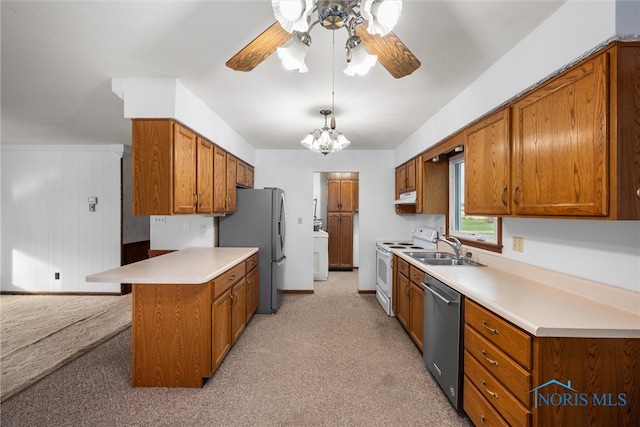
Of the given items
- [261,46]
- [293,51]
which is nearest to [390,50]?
[293,51]

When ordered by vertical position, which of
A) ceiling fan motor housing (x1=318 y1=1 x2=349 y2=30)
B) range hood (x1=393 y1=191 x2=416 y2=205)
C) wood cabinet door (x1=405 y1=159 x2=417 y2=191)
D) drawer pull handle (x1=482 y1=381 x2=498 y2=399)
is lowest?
drawer pull handle (x1=482 y1=381 x2=498 y2=399)

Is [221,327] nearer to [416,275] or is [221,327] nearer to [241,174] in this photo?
[416,275]

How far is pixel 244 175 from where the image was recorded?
4.15 m

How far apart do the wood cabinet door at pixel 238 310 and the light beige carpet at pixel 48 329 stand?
1.42 metres

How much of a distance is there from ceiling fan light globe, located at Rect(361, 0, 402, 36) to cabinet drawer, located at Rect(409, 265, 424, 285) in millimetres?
2081

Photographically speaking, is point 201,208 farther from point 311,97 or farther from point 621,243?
point 621,243

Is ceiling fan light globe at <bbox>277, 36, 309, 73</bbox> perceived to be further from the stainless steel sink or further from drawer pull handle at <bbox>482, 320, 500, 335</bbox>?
the stainless steel sink

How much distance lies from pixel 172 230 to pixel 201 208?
125cm

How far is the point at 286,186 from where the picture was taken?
15.3 ft

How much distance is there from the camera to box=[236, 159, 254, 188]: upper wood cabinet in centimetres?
392

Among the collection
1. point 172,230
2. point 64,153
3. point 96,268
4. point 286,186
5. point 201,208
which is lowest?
point 96,268

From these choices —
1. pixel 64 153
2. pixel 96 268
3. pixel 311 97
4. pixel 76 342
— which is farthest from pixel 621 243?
pixel 64 153

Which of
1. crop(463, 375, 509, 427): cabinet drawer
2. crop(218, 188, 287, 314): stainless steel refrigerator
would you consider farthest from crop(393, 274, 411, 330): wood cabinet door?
crop(218, 188, 287, 314): stainless steel refrigerator

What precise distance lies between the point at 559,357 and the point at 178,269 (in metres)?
2.45
